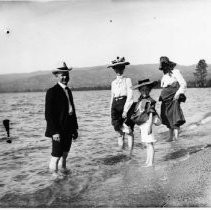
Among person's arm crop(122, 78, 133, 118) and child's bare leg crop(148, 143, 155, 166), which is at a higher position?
person's arm crop(122, 78, 133, 118)

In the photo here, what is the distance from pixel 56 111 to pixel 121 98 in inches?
51.9

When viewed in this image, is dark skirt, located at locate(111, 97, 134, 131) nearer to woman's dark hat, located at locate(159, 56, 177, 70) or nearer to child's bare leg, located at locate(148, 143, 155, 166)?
woman's dark hat, located at locate(159, 56, 177, 70)

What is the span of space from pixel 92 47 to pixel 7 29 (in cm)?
135

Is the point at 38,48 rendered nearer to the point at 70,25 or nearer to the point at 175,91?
the point at 70,25

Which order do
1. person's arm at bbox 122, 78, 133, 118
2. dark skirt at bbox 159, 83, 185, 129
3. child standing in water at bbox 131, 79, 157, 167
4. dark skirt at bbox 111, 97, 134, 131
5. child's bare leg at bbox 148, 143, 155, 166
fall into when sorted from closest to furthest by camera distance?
child standing in water at bbox 131, 79, 157, 167 → child's bare leg at bbox 148, 143, 155, 166 → person's arm at bbox 122, 78, 133, 118 → dark skirt at bbox 111, 97, 134, 131 → dark skirt at bbox 159, 83, 185, 129

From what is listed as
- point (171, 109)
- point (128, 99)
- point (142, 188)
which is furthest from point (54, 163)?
point (171, 109)

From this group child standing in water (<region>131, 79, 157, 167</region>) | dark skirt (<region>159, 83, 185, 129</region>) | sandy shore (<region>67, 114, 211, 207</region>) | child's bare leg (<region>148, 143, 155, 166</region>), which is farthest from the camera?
dark skirt (<region>159, 83, 185, 129</region>)

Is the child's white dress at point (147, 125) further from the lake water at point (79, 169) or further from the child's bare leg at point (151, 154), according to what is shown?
the lake water at point (79, 169)

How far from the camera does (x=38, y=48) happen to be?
18.4 feet

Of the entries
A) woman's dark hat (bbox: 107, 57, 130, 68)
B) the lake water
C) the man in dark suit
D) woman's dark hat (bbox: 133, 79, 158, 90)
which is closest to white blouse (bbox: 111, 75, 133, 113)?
woman's dark hat (bbox: 107, 57, 130, 68)

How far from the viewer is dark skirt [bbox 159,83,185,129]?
5.53 m

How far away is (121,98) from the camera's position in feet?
17.2

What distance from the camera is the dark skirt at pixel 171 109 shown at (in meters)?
5.53

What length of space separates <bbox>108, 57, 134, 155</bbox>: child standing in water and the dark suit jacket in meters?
1.02
